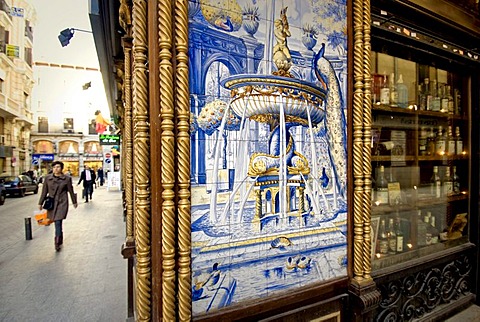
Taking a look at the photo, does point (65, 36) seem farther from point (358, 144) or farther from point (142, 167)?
point (358, 144)

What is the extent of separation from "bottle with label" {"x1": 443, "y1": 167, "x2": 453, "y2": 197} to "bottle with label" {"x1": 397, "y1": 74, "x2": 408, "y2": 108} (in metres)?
1.17

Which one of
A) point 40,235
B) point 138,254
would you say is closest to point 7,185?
point 40,235

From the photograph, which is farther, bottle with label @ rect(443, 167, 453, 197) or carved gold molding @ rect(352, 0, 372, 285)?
bottle with label @ rect(443, 167, 453, 197)

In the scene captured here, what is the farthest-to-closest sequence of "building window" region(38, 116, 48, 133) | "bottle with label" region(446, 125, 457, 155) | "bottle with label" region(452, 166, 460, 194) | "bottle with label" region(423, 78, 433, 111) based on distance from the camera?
"building window" region(38, 116, 48, 133), "bottle with label" region(452, 166, 460, 194), "bottle with label" region(446, 125, 457, 155), "bottle with label" region(423, 78, 433, 111)

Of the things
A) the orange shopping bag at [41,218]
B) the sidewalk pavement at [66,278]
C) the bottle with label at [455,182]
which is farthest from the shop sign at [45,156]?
the bottle with label at [455,182]

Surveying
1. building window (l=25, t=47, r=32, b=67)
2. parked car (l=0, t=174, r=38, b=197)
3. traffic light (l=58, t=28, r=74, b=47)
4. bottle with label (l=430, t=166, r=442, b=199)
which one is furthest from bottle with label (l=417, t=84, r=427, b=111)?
building window (l=25, t=47, r=32, b=67)

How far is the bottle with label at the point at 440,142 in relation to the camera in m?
3.42

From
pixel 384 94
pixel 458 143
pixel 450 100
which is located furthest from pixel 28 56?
pixel 458 143

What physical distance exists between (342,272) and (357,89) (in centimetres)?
135

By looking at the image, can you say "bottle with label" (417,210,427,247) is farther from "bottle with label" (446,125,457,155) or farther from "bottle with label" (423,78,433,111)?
"bottle with label" (423,78,433,111)

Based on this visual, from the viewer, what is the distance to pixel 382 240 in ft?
9.45

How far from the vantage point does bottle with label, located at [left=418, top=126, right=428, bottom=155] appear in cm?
330

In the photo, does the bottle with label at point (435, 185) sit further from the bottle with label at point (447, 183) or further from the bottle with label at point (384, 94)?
the bottle with label at point (384, 94)

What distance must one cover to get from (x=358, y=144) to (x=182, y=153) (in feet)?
4.32
